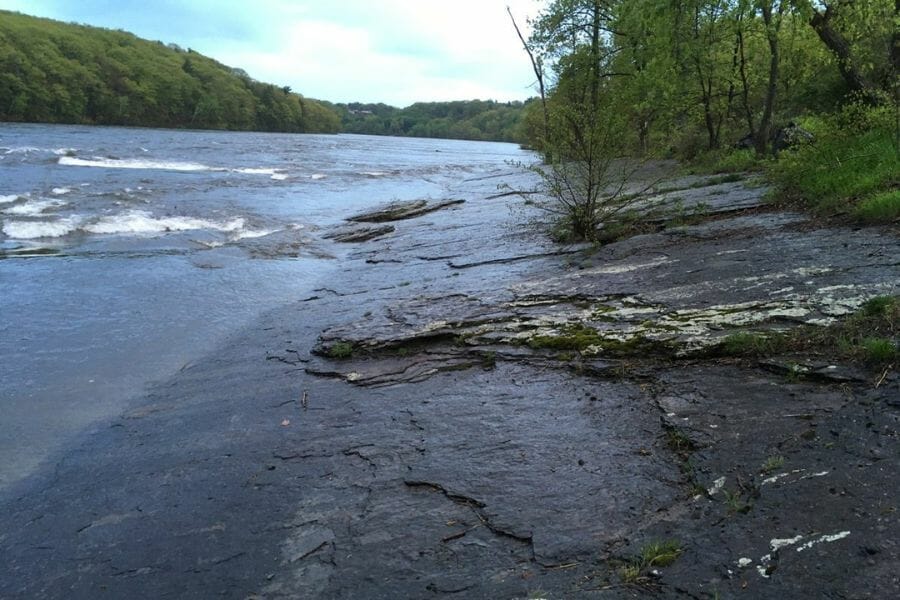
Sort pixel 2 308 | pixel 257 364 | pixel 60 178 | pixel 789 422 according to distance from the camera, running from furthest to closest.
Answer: pixel 60 178
pixel 2 308
pixel 257 364
pixel 789 422

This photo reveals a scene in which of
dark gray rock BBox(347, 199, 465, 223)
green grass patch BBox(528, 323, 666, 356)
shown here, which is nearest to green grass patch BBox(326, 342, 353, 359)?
green grass patch BBox(528, 323, 666, 356)

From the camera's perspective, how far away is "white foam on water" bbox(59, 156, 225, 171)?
97.7 ft

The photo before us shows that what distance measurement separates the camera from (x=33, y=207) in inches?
690

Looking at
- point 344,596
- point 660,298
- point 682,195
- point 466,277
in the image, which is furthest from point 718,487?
point 682,195

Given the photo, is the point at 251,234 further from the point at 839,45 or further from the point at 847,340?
the point at 847,340

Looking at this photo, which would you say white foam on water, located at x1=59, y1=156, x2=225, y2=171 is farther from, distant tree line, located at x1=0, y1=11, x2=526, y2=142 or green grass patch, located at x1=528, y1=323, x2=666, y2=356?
distant tree line, located at x1=0, y1=11, x2=526, y2=142

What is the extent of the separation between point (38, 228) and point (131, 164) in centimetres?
1856

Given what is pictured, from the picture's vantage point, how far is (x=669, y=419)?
15.0 feet

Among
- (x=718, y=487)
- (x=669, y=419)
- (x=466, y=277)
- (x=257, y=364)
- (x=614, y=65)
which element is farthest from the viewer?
(x=614, y=65)

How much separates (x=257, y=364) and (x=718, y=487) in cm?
551

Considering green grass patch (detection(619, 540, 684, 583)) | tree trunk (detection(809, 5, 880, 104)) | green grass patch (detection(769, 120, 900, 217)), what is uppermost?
tree trunk (detection(809, 5, 880, 104))

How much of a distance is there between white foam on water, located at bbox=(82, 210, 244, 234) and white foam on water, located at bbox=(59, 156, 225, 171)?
14.4m

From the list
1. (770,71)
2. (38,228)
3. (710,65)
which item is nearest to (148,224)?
(38,228)

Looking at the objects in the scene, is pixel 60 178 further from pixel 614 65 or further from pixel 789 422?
pixel 789 422
